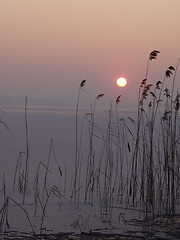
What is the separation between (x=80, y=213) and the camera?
2756 millimetres

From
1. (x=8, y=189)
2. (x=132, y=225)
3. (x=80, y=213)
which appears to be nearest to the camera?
(x=132, y=225)

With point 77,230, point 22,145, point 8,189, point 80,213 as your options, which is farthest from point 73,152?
point 77,230

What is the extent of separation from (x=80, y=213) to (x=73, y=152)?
3.41 metres

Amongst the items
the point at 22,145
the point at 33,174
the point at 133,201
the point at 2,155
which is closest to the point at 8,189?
the point at 33,174

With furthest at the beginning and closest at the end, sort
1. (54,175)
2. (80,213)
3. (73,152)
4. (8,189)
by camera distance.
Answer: (73,152) → (54,175) → (8,189) → (80,213)

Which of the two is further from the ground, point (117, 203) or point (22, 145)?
point (22, 145)

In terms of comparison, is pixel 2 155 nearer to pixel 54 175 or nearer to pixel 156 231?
pixel 54 175

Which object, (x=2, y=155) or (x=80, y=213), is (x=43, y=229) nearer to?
(x=80, y=213)

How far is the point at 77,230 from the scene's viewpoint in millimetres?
2344

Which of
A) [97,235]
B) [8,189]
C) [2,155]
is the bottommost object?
[97,235]

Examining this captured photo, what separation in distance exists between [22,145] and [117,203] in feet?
13.0

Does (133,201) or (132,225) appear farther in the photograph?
(133,201)

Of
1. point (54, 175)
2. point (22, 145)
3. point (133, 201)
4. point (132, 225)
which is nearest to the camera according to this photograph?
point (132, 225)

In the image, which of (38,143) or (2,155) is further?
(38,143)
